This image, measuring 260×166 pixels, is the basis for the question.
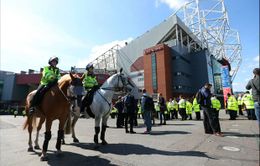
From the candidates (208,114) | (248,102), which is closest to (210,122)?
(208,114)

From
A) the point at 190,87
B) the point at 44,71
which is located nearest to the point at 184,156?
the point at 44,71

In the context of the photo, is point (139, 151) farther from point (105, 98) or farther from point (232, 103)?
point (232, 103)

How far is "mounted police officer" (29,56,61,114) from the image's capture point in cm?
548

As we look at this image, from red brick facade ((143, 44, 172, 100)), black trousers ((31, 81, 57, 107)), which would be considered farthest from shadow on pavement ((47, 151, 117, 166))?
red brick facade ((143, 44, 172, 100))

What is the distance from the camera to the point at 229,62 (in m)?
83.2

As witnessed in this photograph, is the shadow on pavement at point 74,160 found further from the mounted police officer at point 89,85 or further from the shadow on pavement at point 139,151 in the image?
the mounted police officer at point 89,85

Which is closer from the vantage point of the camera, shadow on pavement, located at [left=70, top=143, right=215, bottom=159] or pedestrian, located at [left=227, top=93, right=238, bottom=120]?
shadow on pavement, located at [left=70, top=143, right=215, bottom=159]

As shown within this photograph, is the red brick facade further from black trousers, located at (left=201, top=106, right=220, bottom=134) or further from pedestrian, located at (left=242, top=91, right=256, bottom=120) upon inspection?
black trousers, located at (left=201, top=106, right=220, bottom=134)

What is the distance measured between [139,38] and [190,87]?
2446cm

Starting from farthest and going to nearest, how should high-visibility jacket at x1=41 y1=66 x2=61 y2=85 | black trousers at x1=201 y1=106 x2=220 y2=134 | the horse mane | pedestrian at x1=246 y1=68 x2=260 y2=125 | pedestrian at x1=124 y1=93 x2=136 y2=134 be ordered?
pedestrian at x1=124 y1=93 x2=136 y2=134
black trousers at x1=201 y1=106 x2=220 y2=134
pedestrian at x1=246 y1=68 x2=260 y2=125
high-visibility jacket at x1=41 y1=66 x2=61 y2=85
the horse mane

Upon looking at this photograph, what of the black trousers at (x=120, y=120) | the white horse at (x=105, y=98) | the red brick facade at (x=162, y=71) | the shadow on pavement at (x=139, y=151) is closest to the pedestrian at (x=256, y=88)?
the shadow on pavement at (x=139, y=151)

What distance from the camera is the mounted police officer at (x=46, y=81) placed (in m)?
5.48

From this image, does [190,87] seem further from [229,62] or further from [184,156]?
[184,156]

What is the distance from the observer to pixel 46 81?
5.58 metres
